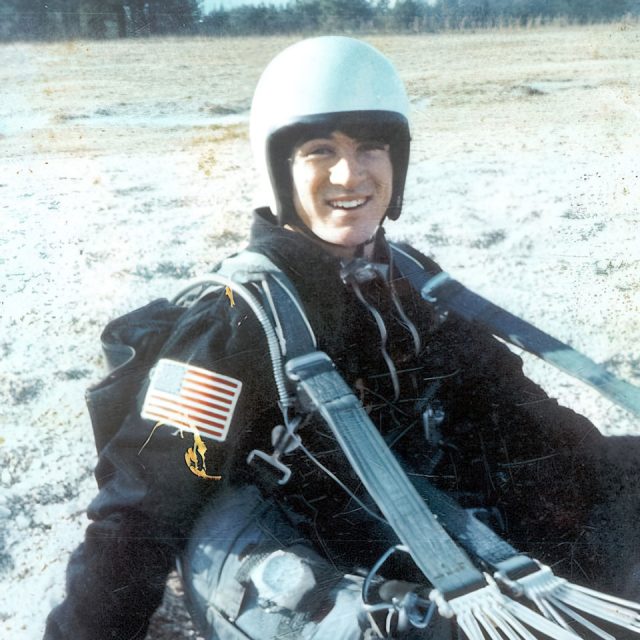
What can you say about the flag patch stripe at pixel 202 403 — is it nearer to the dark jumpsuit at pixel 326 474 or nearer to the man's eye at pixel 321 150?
the dark jumpsuit at pixel 326 474

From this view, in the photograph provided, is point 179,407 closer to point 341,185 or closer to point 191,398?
point 191,398

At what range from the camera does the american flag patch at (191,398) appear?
998mm

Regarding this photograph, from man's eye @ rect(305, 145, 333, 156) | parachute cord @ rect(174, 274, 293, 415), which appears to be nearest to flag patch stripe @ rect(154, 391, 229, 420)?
parachute cord @ rect(174, 274, 293, 415)

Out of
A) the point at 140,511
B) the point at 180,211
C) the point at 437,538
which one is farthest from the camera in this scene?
the point at 180,211

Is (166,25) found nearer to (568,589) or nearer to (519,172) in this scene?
(568,589)

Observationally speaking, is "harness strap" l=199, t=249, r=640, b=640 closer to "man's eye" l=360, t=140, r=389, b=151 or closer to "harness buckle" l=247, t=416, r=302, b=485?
"harness buckle" l=247, t=416, r=302, b=485

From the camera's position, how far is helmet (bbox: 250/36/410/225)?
120 cm

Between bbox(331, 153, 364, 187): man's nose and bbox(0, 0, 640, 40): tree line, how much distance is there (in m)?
0.57

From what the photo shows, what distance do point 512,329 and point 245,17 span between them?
1038 millimetres

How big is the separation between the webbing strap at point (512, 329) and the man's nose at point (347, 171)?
310mm

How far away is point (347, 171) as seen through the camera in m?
1.20

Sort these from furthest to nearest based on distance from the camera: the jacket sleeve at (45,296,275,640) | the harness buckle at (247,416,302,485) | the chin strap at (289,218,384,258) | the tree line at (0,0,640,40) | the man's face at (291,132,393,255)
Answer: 1. the tree line at (0,0,640,40)
2. the chin strap at (289,218,384,258)
3. the man's face at (291,132,393,255)
4. the harness buckle at (247,416,302,485)
5. the jacket sleeve at (45,296,275,640)

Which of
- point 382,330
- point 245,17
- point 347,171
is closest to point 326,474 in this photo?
point 382,330

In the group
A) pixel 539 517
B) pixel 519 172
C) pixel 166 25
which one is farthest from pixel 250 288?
pixel 519 172
